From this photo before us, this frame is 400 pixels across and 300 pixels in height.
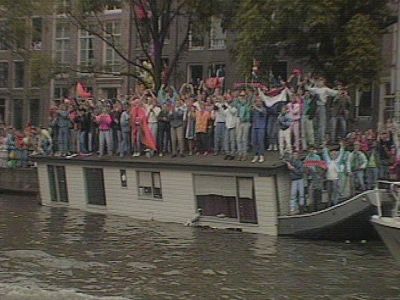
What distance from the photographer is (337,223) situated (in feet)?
79.2

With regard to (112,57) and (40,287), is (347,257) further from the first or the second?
(112,57)

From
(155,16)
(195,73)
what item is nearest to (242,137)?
(155,16)

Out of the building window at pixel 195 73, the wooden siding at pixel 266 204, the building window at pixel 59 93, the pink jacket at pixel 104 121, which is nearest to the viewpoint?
the wooden siding at pixel 266 204

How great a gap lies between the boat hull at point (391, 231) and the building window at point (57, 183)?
684 inches

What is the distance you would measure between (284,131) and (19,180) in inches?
792

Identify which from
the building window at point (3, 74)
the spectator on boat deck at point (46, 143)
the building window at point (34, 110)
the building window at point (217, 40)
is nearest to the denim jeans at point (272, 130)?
the spectator on boat deck at point (46, 143)

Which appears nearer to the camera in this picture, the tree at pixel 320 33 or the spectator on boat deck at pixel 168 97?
the spectator on boat deck at pixel 168 97

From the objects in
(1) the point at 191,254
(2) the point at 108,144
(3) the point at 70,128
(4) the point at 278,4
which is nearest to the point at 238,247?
(1) the point at 191,254

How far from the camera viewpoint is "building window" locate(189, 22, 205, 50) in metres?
44.9

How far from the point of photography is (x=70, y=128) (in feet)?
108

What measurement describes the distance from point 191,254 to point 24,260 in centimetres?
412

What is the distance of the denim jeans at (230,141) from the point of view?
2709 cm

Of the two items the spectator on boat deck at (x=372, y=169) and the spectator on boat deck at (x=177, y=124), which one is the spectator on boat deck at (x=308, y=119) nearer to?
the spectator on boat deck at (x=372, y=169)

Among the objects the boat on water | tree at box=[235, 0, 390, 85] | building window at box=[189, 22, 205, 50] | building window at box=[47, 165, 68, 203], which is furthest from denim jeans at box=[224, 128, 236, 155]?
building window at box=[189, 22, 205, 50]
